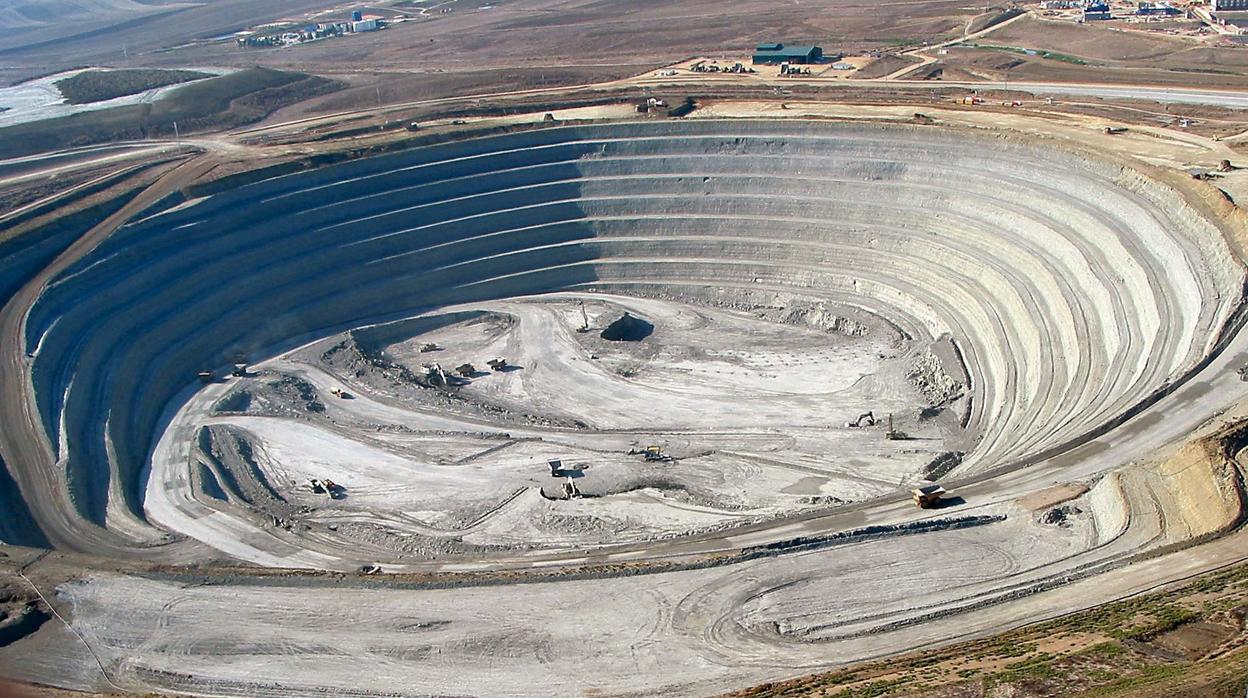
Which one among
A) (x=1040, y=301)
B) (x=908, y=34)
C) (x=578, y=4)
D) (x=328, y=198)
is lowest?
(x=1040, y=301)

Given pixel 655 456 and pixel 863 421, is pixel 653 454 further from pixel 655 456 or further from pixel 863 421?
pixel 863 421

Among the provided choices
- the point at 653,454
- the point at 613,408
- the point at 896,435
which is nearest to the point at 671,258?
the point at 613,408

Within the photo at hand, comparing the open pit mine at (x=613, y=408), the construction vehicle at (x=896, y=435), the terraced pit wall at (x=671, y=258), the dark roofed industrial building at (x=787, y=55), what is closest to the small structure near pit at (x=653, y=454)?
the open pit mine at (x=613, y=408)

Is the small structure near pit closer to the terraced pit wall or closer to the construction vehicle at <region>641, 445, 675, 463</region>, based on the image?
the construction vehicle at <region>641, 445, 675, 463</region>

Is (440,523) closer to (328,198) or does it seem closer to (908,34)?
(328,198)

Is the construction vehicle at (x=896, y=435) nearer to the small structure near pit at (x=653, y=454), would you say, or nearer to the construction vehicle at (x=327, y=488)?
the small structure near pit at (x=653, y=454)

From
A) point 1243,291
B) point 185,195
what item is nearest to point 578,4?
point 185,195

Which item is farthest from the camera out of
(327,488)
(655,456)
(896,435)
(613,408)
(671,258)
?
(671,258)
